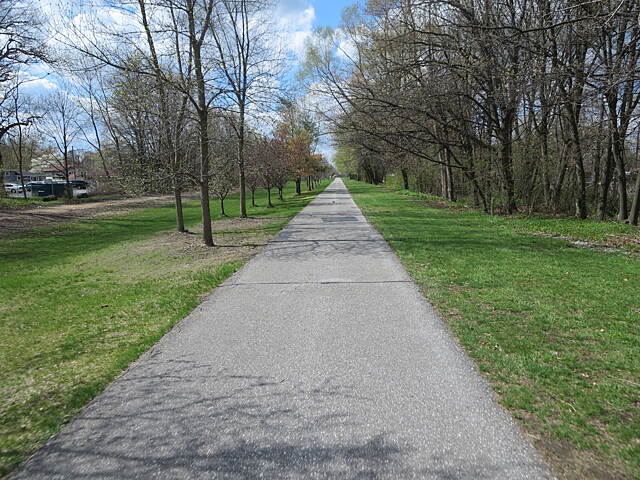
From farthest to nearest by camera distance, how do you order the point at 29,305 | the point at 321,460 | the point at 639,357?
the point at 29,305 → the point at 639,357 → the point at 321,460

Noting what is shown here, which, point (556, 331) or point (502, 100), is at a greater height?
point (502, 100)

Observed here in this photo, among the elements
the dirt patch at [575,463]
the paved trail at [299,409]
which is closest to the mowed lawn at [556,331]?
the dirt patch at [575,463]

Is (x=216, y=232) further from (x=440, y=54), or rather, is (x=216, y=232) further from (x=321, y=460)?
(x=321, y=460)

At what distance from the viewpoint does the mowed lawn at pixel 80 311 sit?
3065 mm

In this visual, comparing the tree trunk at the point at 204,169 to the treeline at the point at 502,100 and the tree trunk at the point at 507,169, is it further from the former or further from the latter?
the tree trunk at the point at 507,169

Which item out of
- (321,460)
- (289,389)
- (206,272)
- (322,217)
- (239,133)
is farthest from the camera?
(322,217)

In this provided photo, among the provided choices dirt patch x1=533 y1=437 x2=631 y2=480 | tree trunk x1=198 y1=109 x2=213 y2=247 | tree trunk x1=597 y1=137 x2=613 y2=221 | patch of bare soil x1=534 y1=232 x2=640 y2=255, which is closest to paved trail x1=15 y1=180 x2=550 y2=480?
dirt patch x1=533 y1=437 x2=631 y2=480

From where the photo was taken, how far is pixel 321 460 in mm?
2281

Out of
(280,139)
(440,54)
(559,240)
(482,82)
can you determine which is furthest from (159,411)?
(280,139)

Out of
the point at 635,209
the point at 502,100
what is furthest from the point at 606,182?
the point at 502,100

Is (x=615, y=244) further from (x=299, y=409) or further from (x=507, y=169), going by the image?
(x=299, y=409)

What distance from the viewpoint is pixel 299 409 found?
111 inches

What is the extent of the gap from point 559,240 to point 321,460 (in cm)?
970

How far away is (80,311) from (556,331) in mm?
6340
